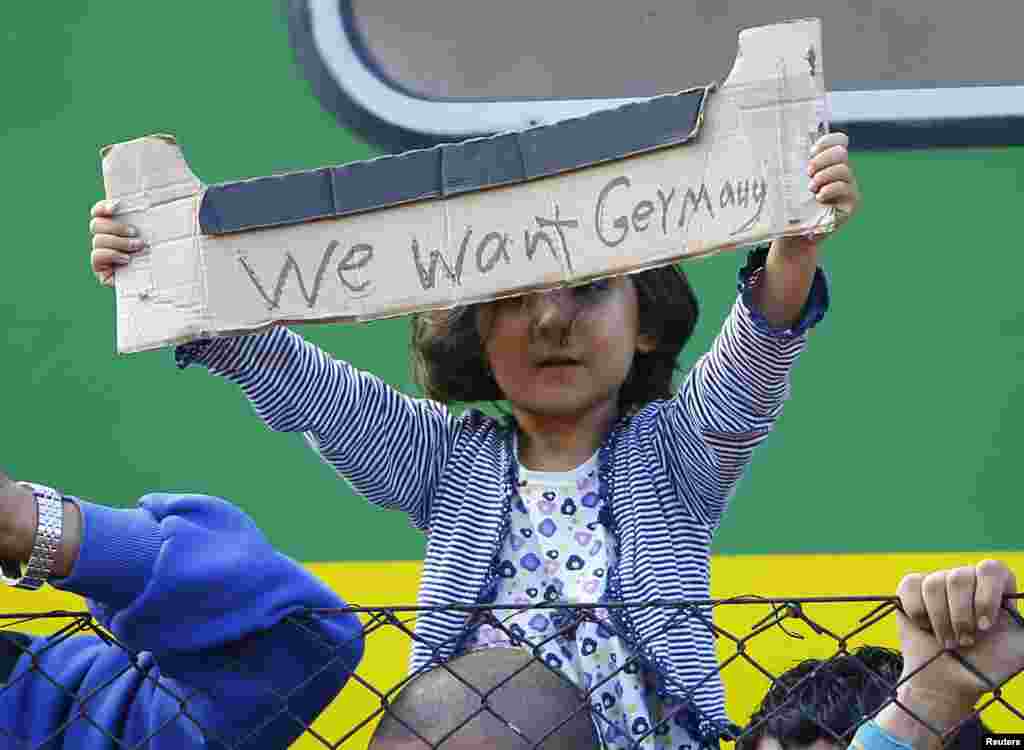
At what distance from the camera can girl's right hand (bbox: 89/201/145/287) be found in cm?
187

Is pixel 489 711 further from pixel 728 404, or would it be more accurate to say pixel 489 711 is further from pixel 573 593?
pixel 728 404

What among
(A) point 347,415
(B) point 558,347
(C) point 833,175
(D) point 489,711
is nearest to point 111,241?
(A) point 347,415

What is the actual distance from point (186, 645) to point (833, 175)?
76 cm

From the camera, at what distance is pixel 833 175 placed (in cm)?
169

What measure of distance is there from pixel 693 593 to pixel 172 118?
1216mm

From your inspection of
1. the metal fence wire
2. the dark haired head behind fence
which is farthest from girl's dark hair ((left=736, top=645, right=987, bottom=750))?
the dark haired head behind fence

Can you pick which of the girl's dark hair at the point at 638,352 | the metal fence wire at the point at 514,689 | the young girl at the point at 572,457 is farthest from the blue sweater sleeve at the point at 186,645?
the girl's dark hair at the point at 638,352

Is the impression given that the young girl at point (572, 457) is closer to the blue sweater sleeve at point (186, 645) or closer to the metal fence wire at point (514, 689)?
the metal fence wire at point (514, 689)

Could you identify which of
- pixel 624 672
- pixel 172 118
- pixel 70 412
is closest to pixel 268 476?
pixel 70 412

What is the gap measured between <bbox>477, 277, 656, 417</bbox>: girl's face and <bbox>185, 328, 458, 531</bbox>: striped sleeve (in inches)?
4.9

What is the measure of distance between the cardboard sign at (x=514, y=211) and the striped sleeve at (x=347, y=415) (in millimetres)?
167

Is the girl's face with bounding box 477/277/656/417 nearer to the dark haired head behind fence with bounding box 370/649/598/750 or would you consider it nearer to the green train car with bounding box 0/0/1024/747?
the dark haired head behind fence with bounding box 370/649/598/750

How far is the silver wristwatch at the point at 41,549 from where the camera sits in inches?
63.6

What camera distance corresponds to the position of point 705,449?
2.06 metres
